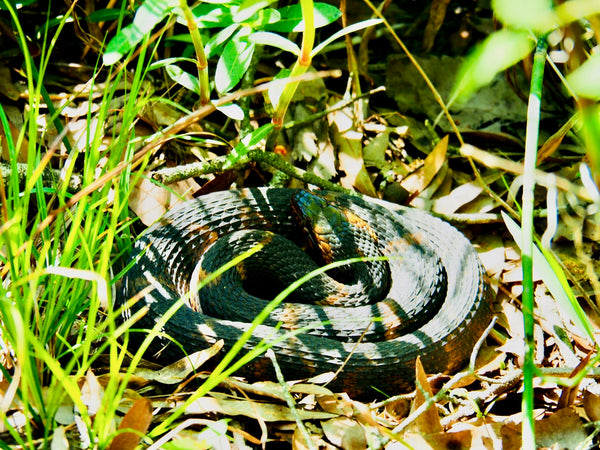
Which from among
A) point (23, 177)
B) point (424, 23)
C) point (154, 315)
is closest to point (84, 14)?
point (23, 177)

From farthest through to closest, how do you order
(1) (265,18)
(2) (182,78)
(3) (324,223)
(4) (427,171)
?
(4) (427,171), (3) (324,223), (2) (182,78), (1) (265,18)

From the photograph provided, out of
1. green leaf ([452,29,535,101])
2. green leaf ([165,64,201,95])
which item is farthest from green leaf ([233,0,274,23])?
green leaf ([452,29,535,101])

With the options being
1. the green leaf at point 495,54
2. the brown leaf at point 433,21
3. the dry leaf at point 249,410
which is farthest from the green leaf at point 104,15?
the green leaf at point 495,54

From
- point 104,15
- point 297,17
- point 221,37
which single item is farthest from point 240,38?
point 104,15

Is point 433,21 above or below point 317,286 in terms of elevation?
above

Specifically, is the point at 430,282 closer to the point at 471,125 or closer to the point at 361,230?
the point at 361,230

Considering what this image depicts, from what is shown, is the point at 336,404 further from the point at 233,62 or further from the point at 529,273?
the point at 233,62

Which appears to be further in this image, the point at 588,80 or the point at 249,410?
the point at 249,410
